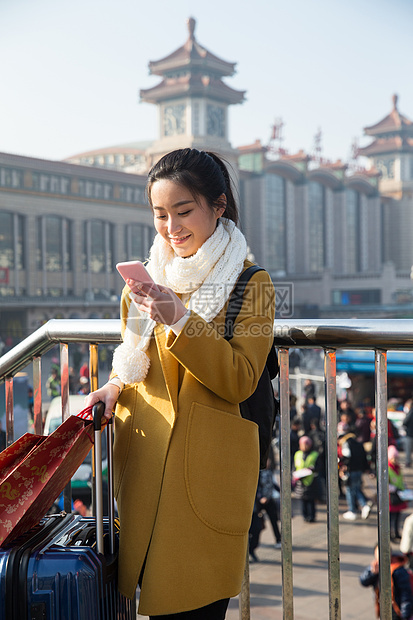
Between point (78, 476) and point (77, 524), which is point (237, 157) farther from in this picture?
point (77, 524)

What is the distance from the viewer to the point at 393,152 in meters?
66.2

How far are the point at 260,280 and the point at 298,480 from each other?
258 inches

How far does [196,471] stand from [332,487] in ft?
1.35

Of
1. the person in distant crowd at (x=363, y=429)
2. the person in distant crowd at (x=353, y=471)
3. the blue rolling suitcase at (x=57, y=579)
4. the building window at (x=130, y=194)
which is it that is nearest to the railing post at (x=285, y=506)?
the blue rolling suitcase at (x=57, y=579)

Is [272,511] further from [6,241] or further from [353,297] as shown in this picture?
[353,297]

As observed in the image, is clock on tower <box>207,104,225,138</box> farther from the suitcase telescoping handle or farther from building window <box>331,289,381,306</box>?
the suitcase telescoping handle

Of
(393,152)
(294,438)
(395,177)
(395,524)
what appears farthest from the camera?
(393,152)

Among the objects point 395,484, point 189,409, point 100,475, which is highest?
point 189,409

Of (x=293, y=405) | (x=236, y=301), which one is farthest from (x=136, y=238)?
(x=236, y=301)

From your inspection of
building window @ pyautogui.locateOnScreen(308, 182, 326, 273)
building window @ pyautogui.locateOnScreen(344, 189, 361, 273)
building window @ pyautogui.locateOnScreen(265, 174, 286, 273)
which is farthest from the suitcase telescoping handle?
building window @ pyautogui.locateOnScreen(344, 189, 361, 273)

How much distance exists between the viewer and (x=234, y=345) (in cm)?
120

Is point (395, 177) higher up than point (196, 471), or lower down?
higher up

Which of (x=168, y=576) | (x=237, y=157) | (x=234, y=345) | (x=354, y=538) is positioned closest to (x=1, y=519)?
(x=168, y=576)

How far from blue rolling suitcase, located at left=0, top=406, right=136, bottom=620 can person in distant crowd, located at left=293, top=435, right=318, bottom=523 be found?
6295mm
